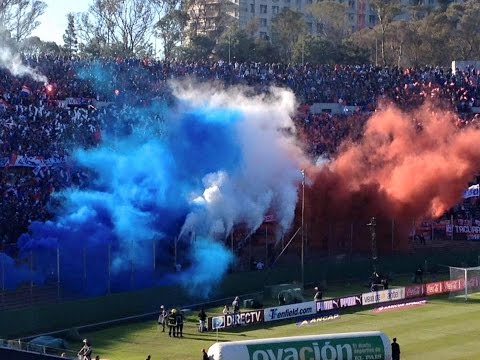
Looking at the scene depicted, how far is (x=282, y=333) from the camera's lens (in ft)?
143

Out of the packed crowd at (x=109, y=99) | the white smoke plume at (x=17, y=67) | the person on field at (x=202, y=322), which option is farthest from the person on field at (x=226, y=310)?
the white smoke plume at (x=17, y=67)

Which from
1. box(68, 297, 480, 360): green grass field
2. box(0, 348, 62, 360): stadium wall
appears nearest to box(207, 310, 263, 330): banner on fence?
box(68, 297, 480, 360): green grass field

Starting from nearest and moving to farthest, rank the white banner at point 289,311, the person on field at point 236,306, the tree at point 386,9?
the person on field at point 236,306, the white banner at point 289,311, the tree at point 386,9

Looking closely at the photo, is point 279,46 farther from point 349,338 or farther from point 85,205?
point 349,338

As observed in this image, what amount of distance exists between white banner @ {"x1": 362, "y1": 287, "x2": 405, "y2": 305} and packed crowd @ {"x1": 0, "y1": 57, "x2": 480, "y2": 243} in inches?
626

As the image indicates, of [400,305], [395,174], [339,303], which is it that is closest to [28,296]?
[339,303]

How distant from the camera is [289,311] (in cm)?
4697

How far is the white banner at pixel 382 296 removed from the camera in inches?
2010

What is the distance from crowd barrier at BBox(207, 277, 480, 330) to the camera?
145 feet

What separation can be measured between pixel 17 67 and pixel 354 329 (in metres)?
34.5

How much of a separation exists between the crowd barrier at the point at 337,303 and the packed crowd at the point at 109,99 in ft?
41.0

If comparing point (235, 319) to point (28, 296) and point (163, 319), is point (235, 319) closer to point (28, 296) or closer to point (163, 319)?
point (163, 319)

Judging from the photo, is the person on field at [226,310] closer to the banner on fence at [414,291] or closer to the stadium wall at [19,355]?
the banner on fence at [414,291]

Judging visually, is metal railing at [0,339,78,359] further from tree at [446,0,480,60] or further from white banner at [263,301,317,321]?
tree at [446,0,480,60]
